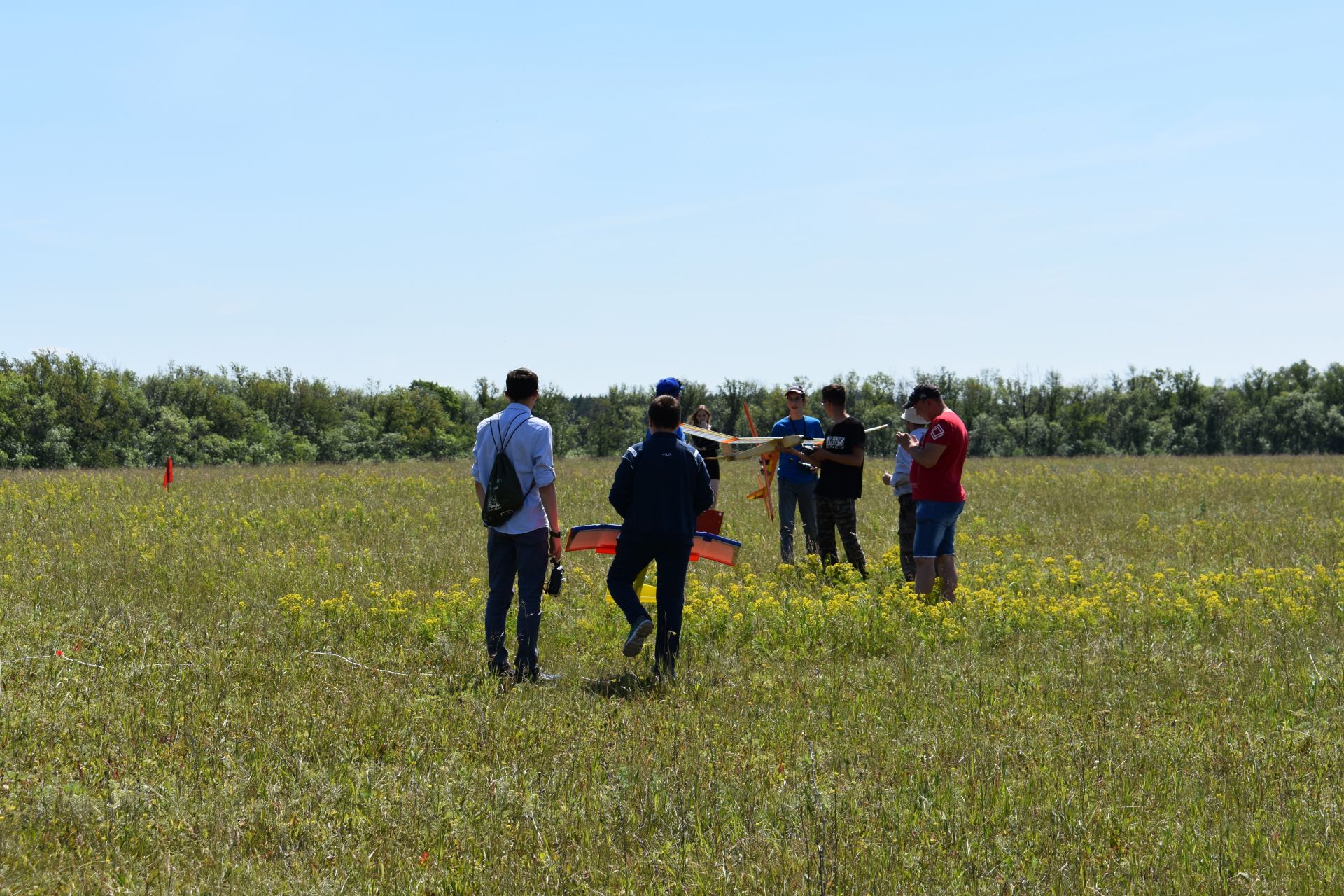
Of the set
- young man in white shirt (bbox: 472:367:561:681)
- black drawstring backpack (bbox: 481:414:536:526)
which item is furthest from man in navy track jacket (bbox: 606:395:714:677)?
black drawstring backpack (bbox: 481:414:536:526)

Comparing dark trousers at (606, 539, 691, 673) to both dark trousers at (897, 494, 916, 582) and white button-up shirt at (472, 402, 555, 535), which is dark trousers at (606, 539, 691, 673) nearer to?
white button-up shirt at (472, 402, 555, 535)

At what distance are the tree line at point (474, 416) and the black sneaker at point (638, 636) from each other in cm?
4523

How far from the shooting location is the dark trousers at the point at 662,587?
646 centimetres

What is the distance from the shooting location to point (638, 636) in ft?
20.7

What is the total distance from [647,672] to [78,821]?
11.7ft

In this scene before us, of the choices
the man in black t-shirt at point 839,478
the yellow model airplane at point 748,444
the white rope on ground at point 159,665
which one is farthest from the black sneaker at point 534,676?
the man in black t-shirt at point 839,478

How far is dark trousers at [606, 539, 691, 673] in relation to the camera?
646 centimetres

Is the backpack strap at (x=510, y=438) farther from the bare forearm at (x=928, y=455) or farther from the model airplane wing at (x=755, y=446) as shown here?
the bare forearm at (x=928, y=455)

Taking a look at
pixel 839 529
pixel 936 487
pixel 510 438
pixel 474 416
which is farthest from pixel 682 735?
pixel 474 416

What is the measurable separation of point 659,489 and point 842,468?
381 centimetres

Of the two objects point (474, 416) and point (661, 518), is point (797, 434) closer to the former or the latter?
point (661, 518)

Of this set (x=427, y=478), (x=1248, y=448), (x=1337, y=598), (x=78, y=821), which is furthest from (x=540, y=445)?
(x=1248, y=448)

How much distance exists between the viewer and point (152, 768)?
14.9ft

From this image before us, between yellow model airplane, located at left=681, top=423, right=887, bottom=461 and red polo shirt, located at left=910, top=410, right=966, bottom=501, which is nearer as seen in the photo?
red polo shirt, located at left=910, top=410, right=966, bottom=501
